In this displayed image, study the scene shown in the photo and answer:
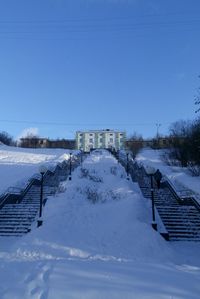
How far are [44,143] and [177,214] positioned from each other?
96.9 meters

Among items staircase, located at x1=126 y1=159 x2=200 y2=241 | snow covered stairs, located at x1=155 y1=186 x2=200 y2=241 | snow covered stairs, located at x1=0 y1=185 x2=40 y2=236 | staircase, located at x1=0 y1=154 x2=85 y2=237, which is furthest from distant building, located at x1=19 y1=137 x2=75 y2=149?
snow covered stairs, located at x1=155 y1=186 x2=200 y2=241

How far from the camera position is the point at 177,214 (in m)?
17.2

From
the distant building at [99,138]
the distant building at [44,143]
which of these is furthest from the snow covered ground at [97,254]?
the distant building at [99,138]

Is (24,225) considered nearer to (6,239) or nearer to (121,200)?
(6,239)

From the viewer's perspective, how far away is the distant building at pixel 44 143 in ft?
342

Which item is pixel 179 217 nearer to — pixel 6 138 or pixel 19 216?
pixel 19 216

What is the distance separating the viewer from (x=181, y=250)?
13.1 meters

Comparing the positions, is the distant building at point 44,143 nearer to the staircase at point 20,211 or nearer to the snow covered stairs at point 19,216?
the staircase at point 20,211

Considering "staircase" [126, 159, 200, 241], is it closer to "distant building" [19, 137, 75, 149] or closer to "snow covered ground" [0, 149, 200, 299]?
"snow covered ground" [0, 149, 200, 299]

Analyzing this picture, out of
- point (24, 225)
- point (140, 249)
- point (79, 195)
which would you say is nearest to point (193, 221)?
point (140, 249)

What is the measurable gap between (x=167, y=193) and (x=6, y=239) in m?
11.0

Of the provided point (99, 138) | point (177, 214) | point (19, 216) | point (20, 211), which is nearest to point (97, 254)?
point (19, 216)

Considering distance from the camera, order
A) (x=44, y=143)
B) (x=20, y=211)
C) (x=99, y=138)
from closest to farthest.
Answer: (x=20, y=211)
(x=44, y=143)
(x=99, y=138)

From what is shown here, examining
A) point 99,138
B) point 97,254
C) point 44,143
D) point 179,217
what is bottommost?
point 97,254
